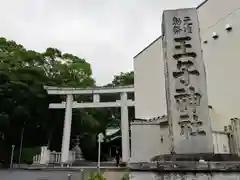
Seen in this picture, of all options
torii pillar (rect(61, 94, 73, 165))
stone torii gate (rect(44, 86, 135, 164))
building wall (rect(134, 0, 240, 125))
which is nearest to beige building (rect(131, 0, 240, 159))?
building wall (rect(134, 0, 240, 125))

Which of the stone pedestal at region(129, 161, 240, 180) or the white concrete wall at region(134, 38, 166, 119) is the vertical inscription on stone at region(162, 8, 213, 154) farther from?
the white concrete wall at region(134, 38, 166, 119)

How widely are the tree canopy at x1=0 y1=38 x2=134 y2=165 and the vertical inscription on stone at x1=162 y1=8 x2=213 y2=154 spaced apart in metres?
19.3

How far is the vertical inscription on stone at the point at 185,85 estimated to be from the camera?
202 inches

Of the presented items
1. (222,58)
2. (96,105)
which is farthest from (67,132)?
(222,58)

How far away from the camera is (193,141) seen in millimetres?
5109

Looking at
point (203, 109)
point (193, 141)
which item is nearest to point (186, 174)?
point (193, 141)

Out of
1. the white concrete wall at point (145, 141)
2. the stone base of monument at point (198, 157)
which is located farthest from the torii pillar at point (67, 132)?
the stone base of monument at point (198, 157)

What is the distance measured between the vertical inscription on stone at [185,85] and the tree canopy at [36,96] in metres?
19.3

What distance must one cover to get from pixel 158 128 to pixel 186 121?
22.0ft

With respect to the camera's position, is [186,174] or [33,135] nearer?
[186,174]

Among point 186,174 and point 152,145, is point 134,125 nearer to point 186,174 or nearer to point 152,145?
point 152,145

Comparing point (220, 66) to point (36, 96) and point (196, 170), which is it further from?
point (36, 96)

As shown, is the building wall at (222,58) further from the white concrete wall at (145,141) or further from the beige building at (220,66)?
the white concrete wall at (145,141)

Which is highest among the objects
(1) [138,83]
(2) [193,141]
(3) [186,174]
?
(1) [138,83]
